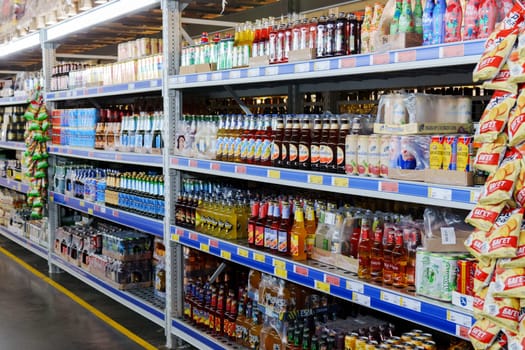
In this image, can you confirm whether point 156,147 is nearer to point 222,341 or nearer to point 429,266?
point 222,341

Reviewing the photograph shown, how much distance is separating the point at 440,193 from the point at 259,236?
151cm

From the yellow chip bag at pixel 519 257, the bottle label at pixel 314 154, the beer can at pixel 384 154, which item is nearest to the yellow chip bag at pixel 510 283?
the yellow chip bag at pixel 519 257

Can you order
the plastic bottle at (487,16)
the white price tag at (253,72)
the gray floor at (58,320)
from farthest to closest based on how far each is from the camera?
the gray floor at (58,320), the white price tag at (253,72), the plastic bottle at (487,16)

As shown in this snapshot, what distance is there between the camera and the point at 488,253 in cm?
214

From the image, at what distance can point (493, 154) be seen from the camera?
2191 millimetres

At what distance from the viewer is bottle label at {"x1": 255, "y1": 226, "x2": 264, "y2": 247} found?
3.78 meters

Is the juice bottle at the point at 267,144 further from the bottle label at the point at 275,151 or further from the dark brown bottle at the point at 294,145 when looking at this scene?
the dark brown bottle at the point at 294,145

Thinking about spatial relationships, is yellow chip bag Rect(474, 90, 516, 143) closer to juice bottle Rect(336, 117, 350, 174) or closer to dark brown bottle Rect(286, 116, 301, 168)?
juice bottle Rect(336, 117, 350, 174)

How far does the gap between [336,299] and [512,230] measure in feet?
5.99

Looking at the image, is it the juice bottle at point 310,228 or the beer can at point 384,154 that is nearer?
the beer can at point 384,154

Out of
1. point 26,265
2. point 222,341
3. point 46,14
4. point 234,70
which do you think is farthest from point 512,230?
point 26,265

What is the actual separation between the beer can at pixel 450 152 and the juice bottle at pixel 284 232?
121 centimetres

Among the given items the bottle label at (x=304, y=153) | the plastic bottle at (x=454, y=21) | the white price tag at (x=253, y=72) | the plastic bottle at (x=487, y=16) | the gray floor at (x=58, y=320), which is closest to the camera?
the plastic bottle at (x=487, y=16)

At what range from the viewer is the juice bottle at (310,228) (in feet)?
11.5
